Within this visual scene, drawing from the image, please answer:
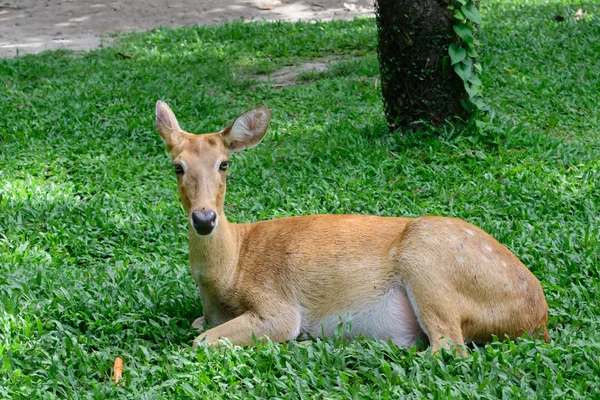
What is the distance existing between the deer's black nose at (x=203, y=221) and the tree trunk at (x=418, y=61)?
3635mm

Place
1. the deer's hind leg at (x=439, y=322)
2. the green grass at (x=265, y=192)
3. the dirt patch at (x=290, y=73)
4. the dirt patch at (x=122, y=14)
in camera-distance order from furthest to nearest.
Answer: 1. the dirt patch at (x=122, y=14)
2. the dirt patch at (x=290, y=73)
3. the deer's hind leg at (x=439, y=322)
4. the green grass at (x=265, y=192)

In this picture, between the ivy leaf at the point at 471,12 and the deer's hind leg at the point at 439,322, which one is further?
the ivy leaf at the point at 471,12

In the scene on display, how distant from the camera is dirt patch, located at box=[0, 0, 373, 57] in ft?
41.5

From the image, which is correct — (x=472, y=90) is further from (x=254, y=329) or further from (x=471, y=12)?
(x=254, y=329)

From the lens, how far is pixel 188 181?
4.32 meters

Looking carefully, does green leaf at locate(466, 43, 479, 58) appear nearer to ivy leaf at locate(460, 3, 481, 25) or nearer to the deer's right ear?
ivy leaf at locate(460, 3, 481, 25)

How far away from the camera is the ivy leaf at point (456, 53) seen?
22.9 feet

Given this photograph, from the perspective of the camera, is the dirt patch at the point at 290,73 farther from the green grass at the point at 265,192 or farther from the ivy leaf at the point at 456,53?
the ivy leaf at the point at 456,53

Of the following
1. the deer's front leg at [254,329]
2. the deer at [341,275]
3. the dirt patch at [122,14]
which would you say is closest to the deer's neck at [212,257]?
the deer at [341,275]

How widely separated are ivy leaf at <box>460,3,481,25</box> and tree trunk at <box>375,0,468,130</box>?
0.15 metres

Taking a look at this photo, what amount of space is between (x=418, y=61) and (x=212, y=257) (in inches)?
136

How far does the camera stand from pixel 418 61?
719cm

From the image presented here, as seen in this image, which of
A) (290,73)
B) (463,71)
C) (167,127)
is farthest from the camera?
(290,73)

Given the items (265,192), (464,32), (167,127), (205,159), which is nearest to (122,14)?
(265,192)
